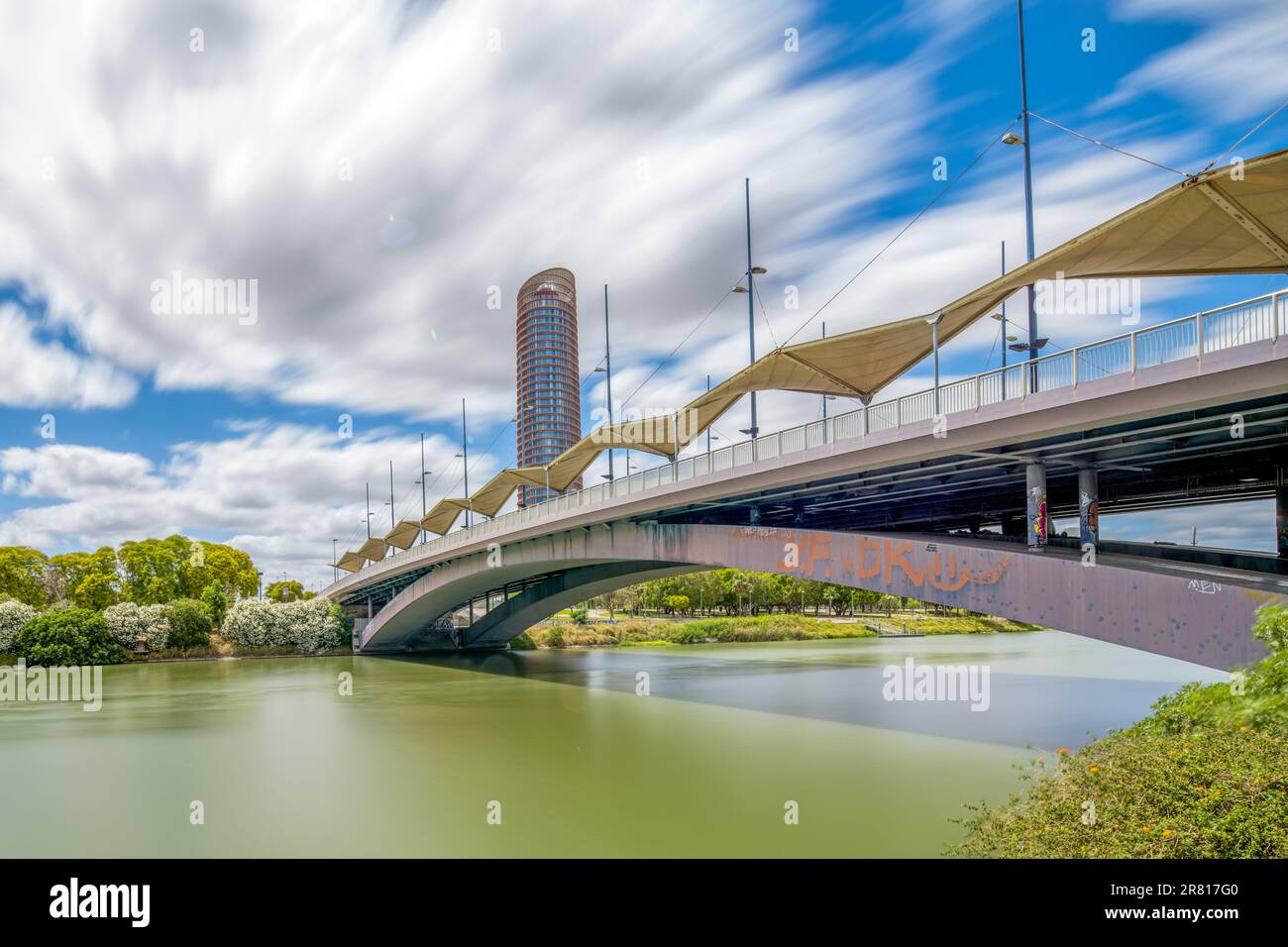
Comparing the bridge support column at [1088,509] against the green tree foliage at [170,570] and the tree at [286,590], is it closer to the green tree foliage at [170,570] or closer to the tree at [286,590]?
the green tree foliage at [170,570]

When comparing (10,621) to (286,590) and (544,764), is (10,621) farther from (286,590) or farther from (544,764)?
(286,590)

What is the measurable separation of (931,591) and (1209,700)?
828 cm

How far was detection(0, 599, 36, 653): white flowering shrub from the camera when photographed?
4428 cm

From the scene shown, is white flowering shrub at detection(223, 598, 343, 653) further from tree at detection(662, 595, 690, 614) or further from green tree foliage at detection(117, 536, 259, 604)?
tree at detection(662, 595, 690, 614)

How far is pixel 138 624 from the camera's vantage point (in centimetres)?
5097

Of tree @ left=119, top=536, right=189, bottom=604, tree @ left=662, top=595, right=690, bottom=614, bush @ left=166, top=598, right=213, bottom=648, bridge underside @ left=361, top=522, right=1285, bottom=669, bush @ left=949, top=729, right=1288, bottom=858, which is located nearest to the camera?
bush @ left=949, top=729, right=1288, bottom=858

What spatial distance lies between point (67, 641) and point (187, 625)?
789cm

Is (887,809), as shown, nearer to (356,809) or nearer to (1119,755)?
(1119,755)

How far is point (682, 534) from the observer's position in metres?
28.8

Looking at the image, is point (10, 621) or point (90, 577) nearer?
point (10, 621)

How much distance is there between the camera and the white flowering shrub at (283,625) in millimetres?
55375

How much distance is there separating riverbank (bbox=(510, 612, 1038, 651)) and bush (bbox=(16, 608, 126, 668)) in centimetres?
2542

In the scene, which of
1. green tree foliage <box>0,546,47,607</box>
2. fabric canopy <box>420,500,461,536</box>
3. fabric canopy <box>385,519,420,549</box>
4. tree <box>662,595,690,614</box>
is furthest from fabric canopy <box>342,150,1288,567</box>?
green tree foliage <box>0,546,47,607</box>

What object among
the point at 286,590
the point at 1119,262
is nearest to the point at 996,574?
the point at 1119,262
